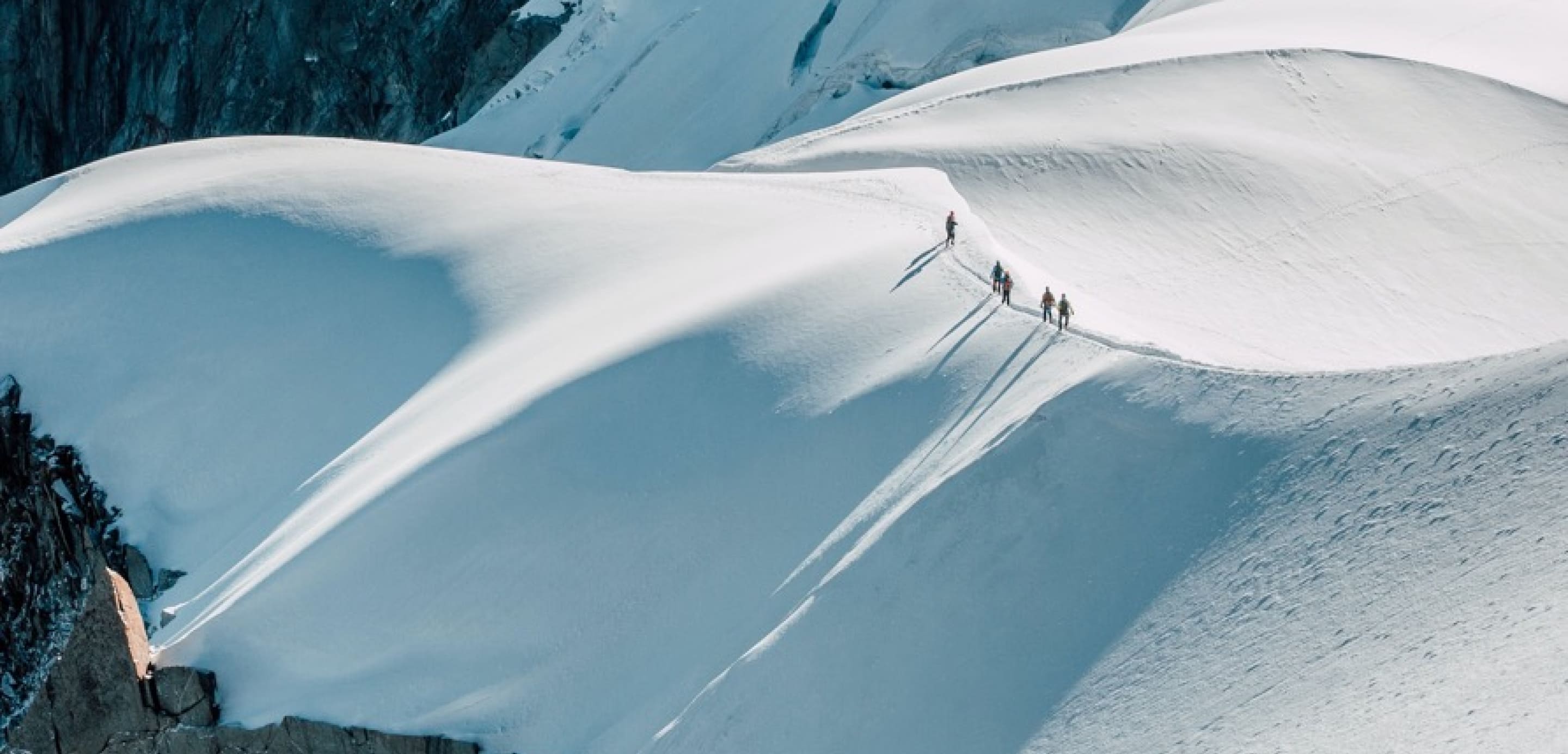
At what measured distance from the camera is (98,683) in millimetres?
35031

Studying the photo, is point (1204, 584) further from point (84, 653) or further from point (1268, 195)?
point (84, 653)

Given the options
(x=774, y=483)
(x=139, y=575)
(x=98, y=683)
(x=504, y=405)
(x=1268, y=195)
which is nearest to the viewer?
(x=774, y=483)

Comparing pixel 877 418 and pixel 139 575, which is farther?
pixel 139 575

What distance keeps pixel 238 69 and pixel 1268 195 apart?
131 feet

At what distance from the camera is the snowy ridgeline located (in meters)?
28.7

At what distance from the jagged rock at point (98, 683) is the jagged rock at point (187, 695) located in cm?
26

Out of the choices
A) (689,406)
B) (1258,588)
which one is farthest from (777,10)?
(1258,588)

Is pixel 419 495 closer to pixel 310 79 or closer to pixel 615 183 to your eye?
pixel 615 183

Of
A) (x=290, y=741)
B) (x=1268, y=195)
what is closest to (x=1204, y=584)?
(x=290, y=741)

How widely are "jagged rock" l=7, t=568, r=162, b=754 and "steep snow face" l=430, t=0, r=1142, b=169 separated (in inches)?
991

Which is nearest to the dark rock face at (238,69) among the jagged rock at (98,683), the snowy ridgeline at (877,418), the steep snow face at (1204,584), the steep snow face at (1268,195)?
the snowy ridgeline at (877,418)

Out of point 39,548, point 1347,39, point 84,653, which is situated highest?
point 1347,39

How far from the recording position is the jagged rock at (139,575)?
122 ft

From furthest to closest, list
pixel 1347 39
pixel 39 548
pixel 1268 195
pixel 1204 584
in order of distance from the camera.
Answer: pixel 1347 39, pixel 1268 195, pixel 39 548, pixel 1204 584
